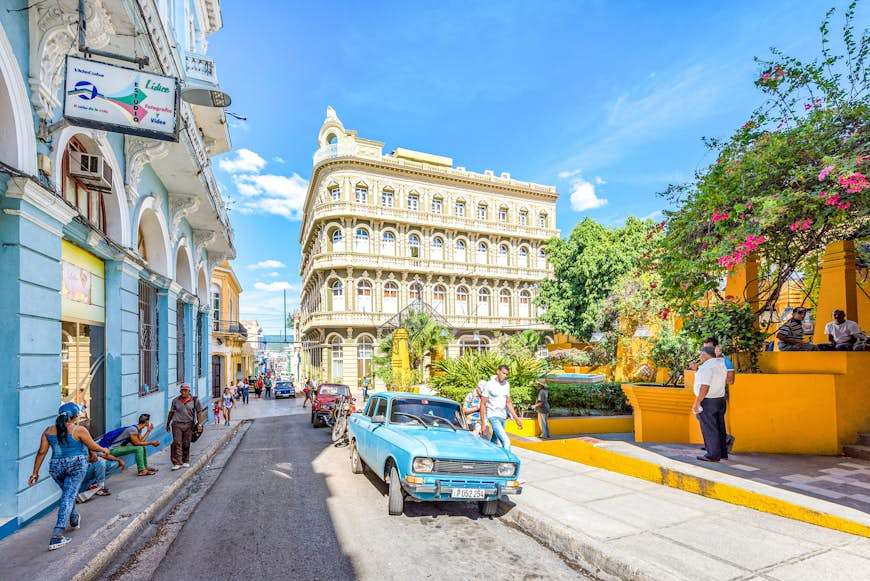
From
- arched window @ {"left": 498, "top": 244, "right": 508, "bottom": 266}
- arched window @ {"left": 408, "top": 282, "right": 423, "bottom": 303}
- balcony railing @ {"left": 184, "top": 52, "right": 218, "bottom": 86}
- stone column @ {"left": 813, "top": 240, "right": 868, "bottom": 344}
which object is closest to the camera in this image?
stone column @ {"left": 813, "top": 240, "right": 868, "bottom": 344}

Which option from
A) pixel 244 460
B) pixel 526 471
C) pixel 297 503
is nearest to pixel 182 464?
pixel 244 460

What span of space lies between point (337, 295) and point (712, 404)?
29746 millimetres

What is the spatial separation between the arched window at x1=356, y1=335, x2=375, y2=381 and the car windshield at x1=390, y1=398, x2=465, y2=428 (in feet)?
89.1

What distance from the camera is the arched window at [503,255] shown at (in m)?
39.4

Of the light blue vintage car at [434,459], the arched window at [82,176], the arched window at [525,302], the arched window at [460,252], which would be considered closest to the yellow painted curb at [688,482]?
the light blue vintage car at [434,459]

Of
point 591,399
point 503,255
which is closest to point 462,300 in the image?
point 503,255

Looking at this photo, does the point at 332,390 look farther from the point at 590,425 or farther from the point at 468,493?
the point at 468,493

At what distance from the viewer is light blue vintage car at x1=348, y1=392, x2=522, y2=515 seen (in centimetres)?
554

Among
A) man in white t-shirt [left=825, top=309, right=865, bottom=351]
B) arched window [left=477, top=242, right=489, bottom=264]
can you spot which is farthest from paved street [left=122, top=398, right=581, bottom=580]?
arched window [left=477, top=242, right=489, bottom=264]

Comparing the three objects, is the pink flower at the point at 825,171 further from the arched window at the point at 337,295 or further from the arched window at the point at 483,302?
the arched window at the point at 483,302

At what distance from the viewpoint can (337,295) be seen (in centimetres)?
3431

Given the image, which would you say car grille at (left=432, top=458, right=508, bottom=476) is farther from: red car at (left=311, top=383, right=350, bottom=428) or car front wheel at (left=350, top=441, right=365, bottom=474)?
red car at (left=311, top=383, right=350, bottom=428)

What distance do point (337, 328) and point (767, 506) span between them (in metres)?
30.8

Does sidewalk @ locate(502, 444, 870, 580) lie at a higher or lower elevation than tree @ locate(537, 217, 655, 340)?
lower
